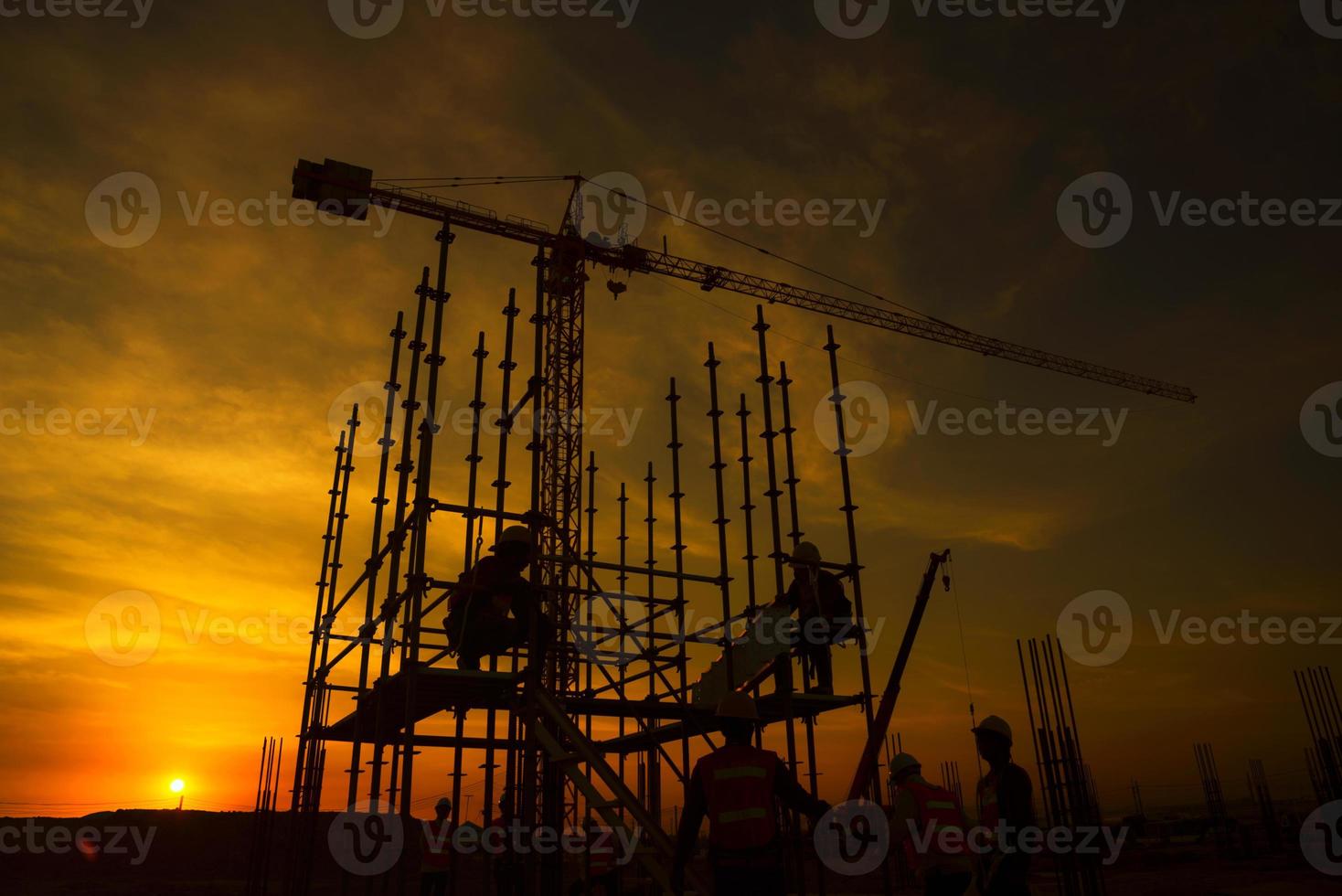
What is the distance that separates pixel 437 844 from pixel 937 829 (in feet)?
36.4

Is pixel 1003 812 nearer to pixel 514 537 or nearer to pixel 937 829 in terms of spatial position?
pixel 937 829

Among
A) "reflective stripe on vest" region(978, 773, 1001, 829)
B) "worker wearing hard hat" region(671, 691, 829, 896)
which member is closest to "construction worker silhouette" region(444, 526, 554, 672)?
"worker wearing hard hat" region(671, 691, 829, 896)

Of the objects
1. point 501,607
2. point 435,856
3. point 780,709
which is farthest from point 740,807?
point 435,856

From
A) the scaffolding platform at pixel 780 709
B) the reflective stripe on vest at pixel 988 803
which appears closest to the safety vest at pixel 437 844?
the scaffolding platform at pixel 780 709

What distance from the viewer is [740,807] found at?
607 cm

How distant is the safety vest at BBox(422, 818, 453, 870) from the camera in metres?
15.5

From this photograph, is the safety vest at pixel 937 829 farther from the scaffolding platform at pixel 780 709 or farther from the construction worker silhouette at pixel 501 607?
the construction worker silhouette at pixel 501 607

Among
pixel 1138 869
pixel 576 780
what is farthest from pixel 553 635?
pixel 1138 869

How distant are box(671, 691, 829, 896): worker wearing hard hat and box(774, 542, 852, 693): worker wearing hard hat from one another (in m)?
6.84

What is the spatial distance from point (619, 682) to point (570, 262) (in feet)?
87.9

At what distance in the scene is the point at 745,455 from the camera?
1655cm

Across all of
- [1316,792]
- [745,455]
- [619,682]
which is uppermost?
[745,455]

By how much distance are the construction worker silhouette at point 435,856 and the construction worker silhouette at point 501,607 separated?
198 inches

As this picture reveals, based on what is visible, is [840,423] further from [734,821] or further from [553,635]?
[734,821]
